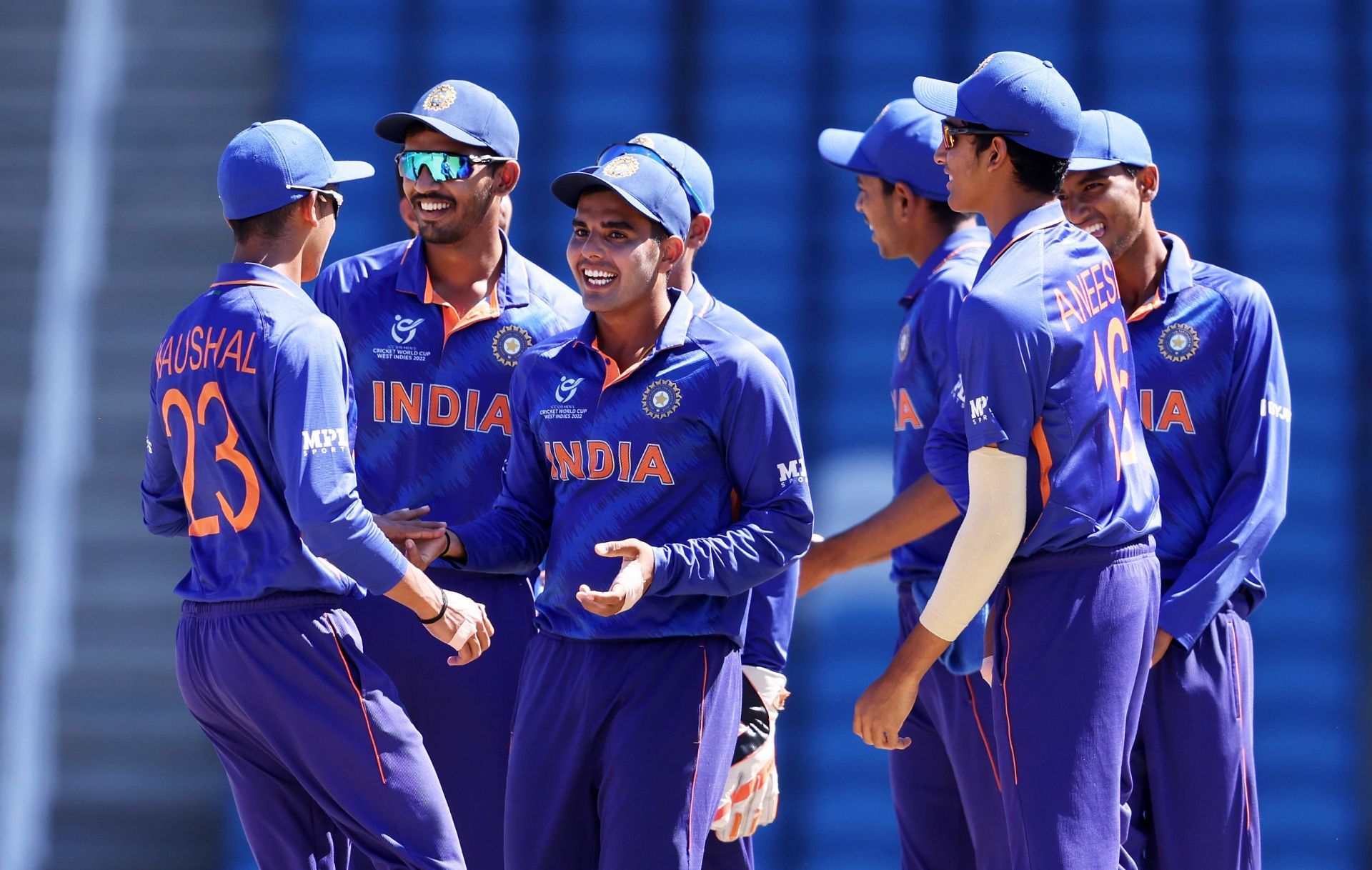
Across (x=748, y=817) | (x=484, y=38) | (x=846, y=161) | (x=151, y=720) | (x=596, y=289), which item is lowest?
(x=151, y=720)

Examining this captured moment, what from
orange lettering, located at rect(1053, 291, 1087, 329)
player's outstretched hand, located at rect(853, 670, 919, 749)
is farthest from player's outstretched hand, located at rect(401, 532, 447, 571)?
orange lettering, located at rect(1053, 291, 1087, 329)

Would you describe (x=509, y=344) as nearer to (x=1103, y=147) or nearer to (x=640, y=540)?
(x=640, y=540)

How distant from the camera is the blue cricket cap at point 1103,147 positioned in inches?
137

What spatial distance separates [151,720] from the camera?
5.80 m

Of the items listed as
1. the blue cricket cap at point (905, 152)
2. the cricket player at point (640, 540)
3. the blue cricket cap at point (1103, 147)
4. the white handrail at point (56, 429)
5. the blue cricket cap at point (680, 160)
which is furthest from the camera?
the white handrail at point (56, 429)

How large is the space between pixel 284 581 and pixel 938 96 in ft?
4.98

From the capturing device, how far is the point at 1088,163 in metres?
3.47

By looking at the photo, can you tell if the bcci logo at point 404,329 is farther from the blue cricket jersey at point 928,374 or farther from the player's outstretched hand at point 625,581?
the blue cricket jersey at point 928,374

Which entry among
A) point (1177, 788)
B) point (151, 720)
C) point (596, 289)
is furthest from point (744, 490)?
point (151, 720)

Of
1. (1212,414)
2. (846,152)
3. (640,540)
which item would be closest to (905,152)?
(846,152)

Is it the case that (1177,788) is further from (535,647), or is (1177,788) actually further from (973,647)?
(535,647)

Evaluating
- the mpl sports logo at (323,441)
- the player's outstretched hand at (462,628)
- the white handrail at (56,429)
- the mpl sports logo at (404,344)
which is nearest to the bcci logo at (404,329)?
the mpl sports logo at (404,344)

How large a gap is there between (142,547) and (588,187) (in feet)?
10.8

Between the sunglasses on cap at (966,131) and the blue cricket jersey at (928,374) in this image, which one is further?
the blue cricket jersey at (928,374)
